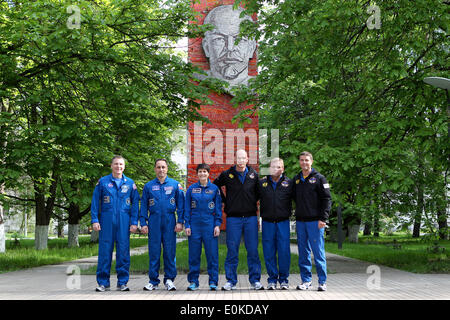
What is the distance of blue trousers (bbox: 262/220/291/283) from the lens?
7.22 metres

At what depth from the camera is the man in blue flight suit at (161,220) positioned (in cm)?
723

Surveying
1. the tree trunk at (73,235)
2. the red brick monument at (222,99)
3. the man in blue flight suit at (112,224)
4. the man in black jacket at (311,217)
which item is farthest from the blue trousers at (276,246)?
the tree trunk at (73,235)

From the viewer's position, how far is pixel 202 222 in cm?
722

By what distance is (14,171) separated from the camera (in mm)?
10148

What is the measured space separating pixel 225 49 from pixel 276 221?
9689mm

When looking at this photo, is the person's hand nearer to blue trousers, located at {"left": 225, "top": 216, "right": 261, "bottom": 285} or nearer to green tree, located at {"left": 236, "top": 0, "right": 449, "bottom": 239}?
blue trousers, located at {"left": 225, "top": 216, "right": 261, "bottom": 285}

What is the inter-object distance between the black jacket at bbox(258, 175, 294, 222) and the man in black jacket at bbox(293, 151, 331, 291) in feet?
0.49

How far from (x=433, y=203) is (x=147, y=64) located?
8136mm

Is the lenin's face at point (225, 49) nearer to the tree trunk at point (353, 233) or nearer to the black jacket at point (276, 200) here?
the black jacket at point (276, 200)

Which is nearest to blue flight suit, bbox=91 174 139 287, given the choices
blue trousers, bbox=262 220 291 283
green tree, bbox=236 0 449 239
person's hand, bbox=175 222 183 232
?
person's hand, bbox=175 222 183 232

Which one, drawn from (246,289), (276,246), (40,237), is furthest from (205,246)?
(40,237)

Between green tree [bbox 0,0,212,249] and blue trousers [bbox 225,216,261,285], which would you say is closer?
blue trousers [bbox 225,216,261,285]

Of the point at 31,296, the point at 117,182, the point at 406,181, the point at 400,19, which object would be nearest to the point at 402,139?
the point at 406,181

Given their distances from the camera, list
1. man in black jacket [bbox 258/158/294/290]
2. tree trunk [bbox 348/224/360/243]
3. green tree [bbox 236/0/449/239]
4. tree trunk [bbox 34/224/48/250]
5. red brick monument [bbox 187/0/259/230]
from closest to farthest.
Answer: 1. man in black jacket [bbox 258/158/294/290]
2. green tree [bbox 236/0/449/239]
3. red brick monument [bbox 187/0/259/230]
4. tree trunk [bbox 34/224/48/250]
5. tree trunk [bbox 348/224/360/243]
